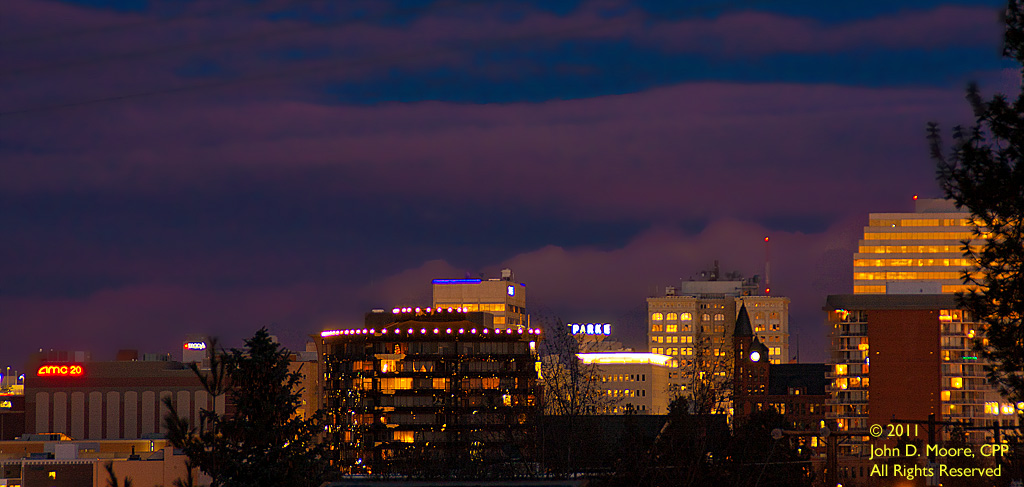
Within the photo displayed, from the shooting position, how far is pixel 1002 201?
2452 centimetres

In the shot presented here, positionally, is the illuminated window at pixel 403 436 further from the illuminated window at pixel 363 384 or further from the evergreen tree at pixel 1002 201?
the evergreen tree at pixel 1002 201

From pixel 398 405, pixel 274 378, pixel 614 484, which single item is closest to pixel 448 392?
pixel 398 405

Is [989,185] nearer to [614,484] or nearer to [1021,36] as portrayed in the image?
[1021,36]

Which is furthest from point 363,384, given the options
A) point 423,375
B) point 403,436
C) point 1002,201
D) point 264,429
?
point 1002,201

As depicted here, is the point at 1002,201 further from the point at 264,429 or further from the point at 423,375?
the point at 423,375

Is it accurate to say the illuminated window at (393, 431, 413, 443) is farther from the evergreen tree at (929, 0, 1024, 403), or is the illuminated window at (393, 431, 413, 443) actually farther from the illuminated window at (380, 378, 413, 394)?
the evergreen tree at (929, 0, 1024, 403)

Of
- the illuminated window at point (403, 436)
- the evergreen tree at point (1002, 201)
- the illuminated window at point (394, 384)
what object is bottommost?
the illuminated window at point (403, 436)

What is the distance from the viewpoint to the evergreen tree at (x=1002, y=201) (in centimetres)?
2423

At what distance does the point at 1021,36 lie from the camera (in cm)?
2439

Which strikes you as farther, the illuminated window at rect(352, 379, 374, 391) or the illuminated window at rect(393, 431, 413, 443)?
the illuminated window at rect(352, 379, 374, 391)

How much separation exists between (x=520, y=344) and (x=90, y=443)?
198ft

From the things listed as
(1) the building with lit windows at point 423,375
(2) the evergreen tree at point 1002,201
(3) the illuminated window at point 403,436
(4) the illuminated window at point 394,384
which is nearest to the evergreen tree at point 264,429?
(2) the evergreen tree at point 1002,201

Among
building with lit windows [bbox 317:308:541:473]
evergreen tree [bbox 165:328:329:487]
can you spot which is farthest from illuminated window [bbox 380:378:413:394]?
evergreen tree [bbox 165:328:329:487]

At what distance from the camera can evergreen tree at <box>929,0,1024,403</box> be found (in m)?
24.2
